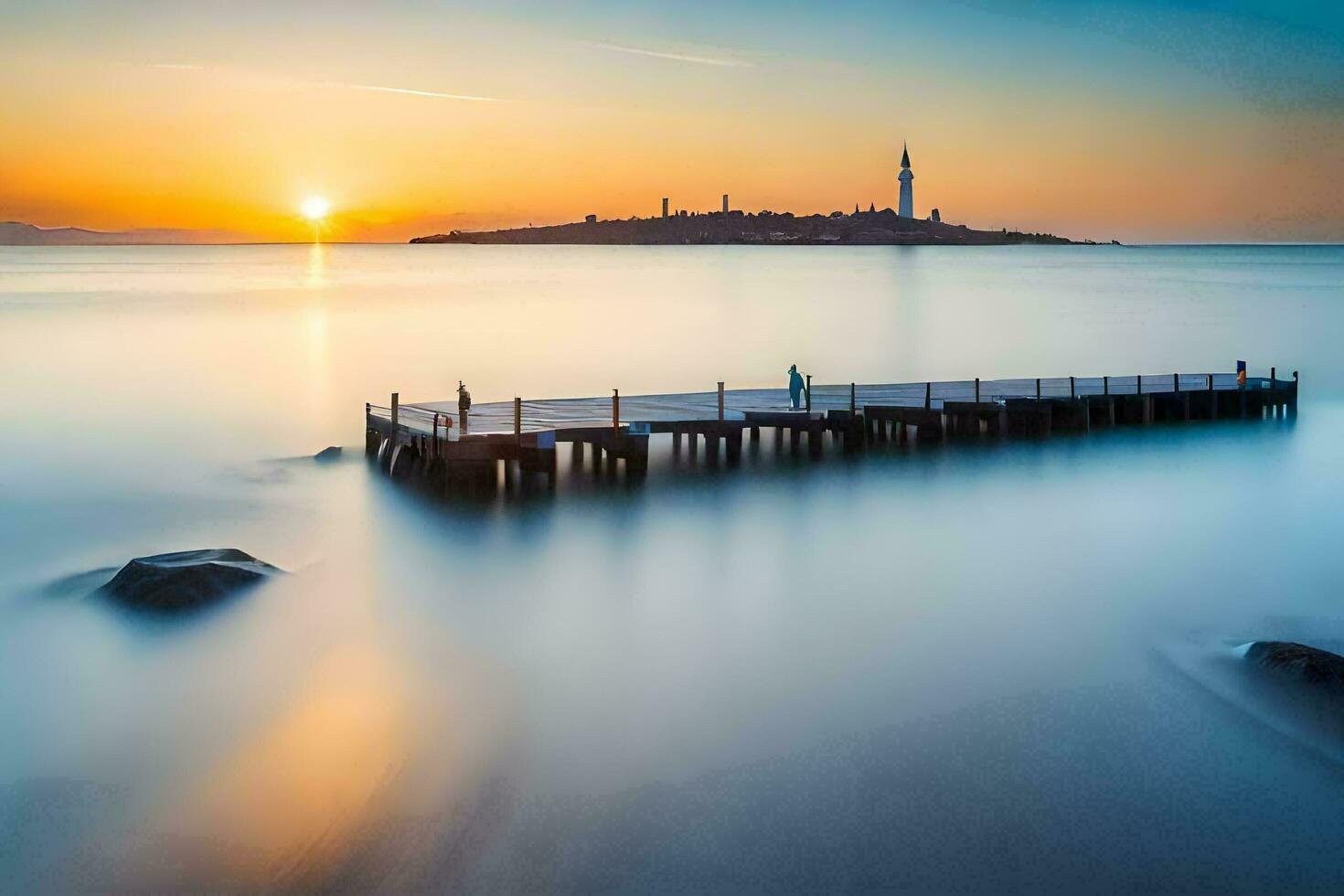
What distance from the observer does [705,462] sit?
108ft

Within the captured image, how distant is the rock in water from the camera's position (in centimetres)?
2006

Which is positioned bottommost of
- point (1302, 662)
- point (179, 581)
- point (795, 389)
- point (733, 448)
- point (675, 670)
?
point (675, 670)

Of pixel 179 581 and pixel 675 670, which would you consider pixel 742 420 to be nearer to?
pixel 675 670

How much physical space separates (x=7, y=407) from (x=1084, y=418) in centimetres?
3629

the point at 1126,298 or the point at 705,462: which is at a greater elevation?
the point at 1126,298

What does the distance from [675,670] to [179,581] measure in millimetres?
7932

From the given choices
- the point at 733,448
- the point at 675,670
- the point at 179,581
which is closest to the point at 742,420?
the point at 733,448

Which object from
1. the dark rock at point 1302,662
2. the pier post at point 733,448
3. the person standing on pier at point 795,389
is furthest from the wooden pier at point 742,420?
the dark rock at point 1302,662

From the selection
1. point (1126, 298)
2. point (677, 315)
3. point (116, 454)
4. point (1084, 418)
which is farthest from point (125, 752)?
point (1126, 298)

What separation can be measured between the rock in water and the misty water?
0.37 m

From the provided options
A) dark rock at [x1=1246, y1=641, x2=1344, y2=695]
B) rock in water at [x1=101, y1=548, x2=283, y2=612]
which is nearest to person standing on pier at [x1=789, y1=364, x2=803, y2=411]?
rock in water at [x1=101, y1=548, x2=283, y2=612]

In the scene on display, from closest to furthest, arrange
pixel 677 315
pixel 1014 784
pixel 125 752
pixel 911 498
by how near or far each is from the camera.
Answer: pixel 1014 784 < pixel 125 752 < pixel 911 498 < pixel 677 315

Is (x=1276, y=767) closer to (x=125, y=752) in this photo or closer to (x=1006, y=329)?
(x=125, y=752)

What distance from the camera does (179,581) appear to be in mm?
20375
